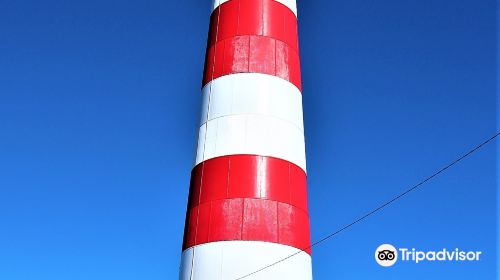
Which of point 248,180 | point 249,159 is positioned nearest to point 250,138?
point 249,159

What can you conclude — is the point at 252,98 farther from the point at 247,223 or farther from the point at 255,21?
the point at 247,223

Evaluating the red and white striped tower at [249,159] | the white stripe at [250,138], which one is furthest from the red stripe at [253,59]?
the white stripe at [250,138]

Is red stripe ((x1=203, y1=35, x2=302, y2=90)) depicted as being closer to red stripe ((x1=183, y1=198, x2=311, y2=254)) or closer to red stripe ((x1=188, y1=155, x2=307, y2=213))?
red stripe ((x1=188, y1=155, x2=307, y2=213))

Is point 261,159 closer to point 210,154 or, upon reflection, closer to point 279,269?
point 210,154

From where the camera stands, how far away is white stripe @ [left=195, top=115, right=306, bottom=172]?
1135cm

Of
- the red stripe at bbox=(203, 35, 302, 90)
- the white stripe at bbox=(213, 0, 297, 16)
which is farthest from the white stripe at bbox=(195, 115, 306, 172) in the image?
the white stripe at bbox=(213, 0, 297, 16)

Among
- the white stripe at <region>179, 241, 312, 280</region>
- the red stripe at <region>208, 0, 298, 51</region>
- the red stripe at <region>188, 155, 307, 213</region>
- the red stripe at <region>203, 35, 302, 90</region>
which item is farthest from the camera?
the red stripe at <region>208, 0, 298, 51</region>

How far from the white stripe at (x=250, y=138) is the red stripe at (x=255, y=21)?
7.02 feet

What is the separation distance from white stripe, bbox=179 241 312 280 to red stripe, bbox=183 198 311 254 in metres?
0.12

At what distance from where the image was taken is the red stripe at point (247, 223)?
34.9 feet

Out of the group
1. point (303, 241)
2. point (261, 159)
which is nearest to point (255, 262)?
point (303, 241)

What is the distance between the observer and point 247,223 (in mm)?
10695

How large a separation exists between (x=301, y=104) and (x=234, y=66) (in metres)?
1.62

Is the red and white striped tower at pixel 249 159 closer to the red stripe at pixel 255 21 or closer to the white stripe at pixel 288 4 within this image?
the red stripe at pixel 255 21
